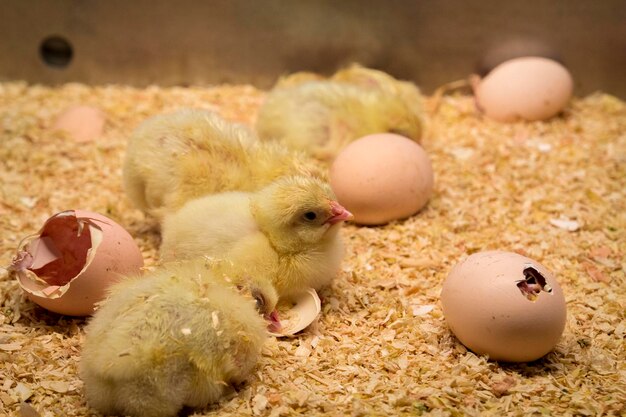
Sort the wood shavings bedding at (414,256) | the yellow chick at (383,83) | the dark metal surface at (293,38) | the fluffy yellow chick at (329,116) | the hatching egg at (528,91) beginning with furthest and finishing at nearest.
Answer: the dark metal surface at (293,38)
the hatching egg at (528,91)
the yellow chick at (383,83)
the fluffy yellow chick at (329,116)
the wood shavings bedding at (414,256)

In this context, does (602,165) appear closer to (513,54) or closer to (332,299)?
(513,54)

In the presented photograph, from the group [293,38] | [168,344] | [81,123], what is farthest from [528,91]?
[168,344]

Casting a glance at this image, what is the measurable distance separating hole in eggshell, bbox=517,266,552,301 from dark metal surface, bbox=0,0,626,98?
8.42ft

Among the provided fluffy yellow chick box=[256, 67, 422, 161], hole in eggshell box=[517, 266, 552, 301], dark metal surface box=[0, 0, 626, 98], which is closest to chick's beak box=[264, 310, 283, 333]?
hole in eggshell box=[517, 266, 552, 301]

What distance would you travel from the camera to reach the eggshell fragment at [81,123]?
4137 millimetres

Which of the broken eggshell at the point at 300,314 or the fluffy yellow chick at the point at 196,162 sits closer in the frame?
the broken eggshell at the point at 300,314

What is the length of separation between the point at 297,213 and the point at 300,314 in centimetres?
41

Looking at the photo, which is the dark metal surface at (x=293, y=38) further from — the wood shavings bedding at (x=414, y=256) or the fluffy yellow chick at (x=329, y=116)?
the fluffy yellow chick at (x=329, y=116)

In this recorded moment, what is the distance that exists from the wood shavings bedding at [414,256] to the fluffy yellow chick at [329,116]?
41 cm

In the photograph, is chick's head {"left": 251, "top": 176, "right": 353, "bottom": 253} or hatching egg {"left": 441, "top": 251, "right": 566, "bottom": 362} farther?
chick's head {"left": 251, "top": 176, "right": 353, "bottom": 253}

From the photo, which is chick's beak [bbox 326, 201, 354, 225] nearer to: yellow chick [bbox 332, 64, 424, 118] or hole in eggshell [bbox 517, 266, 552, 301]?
hole in eggshell [bbox 517, 266, 552, 301]

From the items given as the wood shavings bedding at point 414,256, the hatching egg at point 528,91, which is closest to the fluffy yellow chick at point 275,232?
the wood shavings bedding at point 414,256

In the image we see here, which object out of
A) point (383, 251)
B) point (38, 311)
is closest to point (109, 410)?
point (38, 311)

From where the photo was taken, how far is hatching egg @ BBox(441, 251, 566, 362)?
94.0 inches
